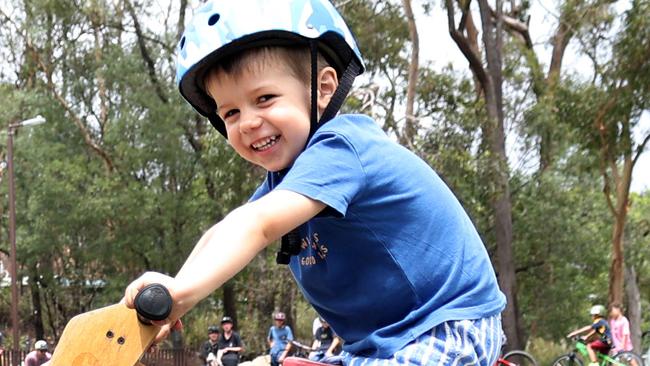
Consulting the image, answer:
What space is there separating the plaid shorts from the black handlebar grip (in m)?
0.63

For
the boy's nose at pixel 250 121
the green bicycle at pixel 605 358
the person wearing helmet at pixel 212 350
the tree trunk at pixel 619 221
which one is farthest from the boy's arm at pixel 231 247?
the tree trunk at pixel 619 221

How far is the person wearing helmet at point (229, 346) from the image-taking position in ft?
49.3

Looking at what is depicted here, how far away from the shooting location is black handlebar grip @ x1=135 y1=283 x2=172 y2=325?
149cm

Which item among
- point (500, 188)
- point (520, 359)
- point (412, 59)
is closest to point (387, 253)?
point (520, 359)

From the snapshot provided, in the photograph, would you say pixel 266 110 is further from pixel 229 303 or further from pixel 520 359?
pixel 229 303

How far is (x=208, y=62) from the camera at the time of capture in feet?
6.48

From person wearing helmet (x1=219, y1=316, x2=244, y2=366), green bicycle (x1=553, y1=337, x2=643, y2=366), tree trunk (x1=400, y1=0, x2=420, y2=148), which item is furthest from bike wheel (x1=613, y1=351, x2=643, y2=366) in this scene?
tree trunk (x1=400, y1=0, x2=420, y2=148)

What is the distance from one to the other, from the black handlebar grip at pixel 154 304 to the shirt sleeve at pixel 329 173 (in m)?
0.37

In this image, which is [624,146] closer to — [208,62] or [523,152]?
[523,152]

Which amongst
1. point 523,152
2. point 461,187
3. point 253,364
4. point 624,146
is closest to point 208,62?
point 253,364

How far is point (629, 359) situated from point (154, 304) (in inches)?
550

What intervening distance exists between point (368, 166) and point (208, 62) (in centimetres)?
41

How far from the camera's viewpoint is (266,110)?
1977 mm

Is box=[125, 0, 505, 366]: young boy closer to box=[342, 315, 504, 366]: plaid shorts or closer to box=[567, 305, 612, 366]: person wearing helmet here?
box=[342, 315, 504, 366]: plaid shorts
